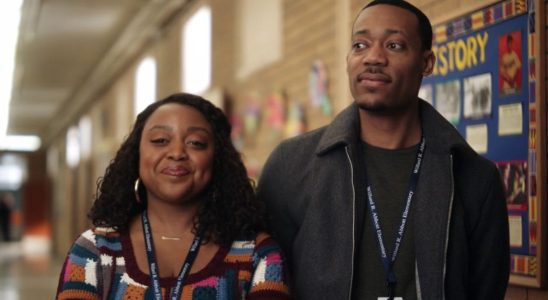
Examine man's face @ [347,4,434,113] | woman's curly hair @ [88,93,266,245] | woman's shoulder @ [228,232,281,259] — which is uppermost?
man's face @ [347,4,434,113]

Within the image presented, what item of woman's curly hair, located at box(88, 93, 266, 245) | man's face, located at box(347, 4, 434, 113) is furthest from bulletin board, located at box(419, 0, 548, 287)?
woman's curly hair, located at box(88, 93, 266, 245)

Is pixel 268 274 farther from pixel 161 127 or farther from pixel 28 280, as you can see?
pixel 28 280

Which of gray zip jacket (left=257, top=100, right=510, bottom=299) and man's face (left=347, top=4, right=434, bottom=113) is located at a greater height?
man's face (left=347, top=4, right=434, bottom=113)

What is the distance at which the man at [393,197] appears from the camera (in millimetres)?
2172

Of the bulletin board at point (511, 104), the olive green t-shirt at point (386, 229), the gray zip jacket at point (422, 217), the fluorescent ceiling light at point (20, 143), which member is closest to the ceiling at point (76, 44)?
the bulletin board at point (511, 104)

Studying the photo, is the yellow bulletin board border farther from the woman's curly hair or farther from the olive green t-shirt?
the woman's curly hair

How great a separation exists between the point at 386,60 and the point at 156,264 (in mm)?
827

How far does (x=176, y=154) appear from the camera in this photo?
2211 mm

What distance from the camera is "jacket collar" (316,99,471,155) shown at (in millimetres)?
2283

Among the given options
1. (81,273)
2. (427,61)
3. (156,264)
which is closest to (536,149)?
(427,61)

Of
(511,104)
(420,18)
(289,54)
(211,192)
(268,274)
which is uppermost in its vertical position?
(289,54)

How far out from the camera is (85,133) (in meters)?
19.5

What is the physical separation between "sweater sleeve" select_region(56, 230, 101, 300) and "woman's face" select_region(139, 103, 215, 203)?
0.79ft

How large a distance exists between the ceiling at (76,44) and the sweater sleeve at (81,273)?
746cm
